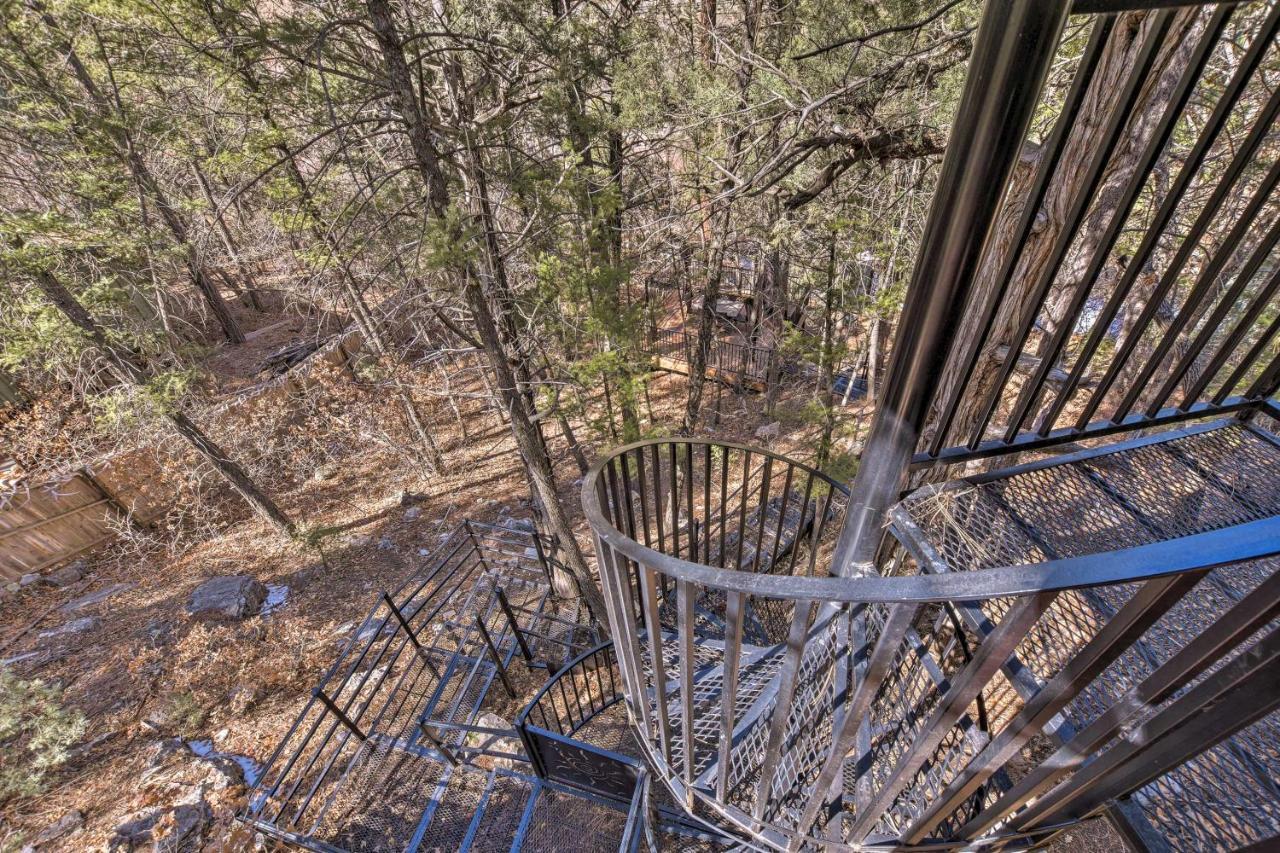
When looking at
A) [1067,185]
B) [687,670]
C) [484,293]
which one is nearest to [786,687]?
[687,670]

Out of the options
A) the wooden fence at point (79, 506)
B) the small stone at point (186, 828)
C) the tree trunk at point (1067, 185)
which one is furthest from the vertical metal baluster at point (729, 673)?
the wooden fence at point (79, 506)

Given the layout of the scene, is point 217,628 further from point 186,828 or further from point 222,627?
point 186,828

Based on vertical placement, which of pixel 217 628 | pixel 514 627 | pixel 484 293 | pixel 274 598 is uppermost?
pixel 484 293

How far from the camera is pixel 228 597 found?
7.06m

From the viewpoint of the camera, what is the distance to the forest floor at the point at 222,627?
457 cm

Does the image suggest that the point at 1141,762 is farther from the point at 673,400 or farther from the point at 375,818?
the point at 673,400

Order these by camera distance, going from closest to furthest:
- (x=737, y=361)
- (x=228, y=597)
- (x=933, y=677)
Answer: (x=933, y=677) → (x=228, y=597) → (x=737, y=361)

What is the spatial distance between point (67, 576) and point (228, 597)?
3.15 metres

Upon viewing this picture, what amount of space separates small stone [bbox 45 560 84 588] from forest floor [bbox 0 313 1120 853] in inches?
4.3

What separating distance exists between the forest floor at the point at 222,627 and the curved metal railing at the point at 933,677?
11.7 ft

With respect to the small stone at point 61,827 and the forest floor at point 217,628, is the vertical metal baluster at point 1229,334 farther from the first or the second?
the small stone at point 61,827

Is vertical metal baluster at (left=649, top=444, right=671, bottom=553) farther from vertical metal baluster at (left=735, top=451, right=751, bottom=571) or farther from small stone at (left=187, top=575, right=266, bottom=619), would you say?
small stone at (left=187, top=575, right=266, bottom=619)

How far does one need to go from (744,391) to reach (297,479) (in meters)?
9.65

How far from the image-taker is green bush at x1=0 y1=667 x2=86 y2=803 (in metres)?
4.59
